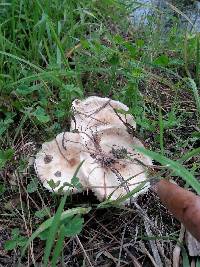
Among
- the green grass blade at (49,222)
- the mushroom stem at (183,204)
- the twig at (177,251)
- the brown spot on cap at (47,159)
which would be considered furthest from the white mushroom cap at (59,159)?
the twig at (177,251)

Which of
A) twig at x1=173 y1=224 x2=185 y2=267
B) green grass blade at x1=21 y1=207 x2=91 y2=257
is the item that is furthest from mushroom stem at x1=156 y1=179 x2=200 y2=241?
green grass blade at x1=21 y1=207 x2=91 y2=257

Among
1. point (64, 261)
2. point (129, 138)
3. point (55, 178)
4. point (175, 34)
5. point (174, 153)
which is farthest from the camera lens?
point (175, 34)

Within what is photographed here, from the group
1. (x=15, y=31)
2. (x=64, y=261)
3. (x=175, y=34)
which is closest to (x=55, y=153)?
(x=64, y=261)

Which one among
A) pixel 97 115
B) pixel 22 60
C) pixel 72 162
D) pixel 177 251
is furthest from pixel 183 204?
pixel 22 60

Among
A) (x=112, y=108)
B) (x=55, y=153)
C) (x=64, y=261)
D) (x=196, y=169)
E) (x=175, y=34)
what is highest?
(x=175, y=34)

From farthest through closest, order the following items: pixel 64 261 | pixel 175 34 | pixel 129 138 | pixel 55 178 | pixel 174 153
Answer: pixel 175 34
pixel 174 153
pixel 129 138
pixel 55 178
pixel 64 261

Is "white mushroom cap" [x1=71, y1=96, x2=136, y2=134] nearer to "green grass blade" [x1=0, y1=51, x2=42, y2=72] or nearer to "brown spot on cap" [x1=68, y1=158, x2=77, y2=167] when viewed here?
"brown spot on cap" [x1=68, y1=158, x2=77, y2=167]

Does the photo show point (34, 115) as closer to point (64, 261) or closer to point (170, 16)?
point (64, 261)
